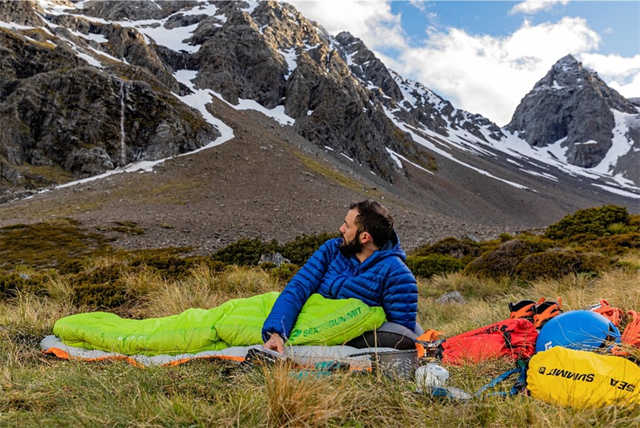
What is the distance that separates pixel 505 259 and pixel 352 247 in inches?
268

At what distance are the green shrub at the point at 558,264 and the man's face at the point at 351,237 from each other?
541cm

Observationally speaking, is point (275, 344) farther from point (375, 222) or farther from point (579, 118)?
point (579, 118)

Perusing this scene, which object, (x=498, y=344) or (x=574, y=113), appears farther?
(x=574, y=113)

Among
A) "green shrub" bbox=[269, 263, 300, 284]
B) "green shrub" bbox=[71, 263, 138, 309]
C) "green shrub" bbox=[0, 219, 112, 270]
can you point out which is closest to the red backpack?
"green shrub" bbox=[269, 263, 300, 284]

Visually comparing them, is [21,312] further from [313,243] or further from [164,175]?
[164,175]

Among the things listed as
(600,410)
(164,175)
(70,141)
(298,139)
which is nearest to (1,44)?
(70,141)

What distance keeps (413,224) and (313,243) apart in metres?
13.2

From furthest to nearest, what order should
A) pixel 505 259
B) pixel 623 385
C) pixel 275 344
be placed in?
1. pixel 505 259
2. pixel 275 344
3. pixel 623 385

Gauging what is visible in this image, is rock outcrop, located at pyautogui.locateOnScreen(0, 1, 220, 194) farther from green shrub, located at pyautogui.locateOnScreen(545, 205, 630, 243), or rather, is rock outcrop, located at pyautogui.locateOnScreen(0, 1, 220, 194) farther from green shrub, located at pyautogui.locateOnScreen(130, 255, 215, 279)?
green shrub, located at pyautogui.locateOnScreen(545, 205, 630, 243)

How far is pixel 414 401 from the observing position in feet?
6.21

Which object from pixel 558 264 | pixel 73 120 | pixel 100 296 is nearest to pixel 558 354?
pixel 100 296

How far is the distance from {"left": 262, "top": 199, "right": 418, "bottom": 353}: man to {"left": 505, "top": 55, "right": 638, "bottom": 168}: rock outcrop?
604 feet

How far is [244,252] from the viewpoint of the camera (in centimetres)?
1355

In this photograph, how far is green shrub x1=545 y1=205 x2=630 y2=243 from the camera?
13309mm
